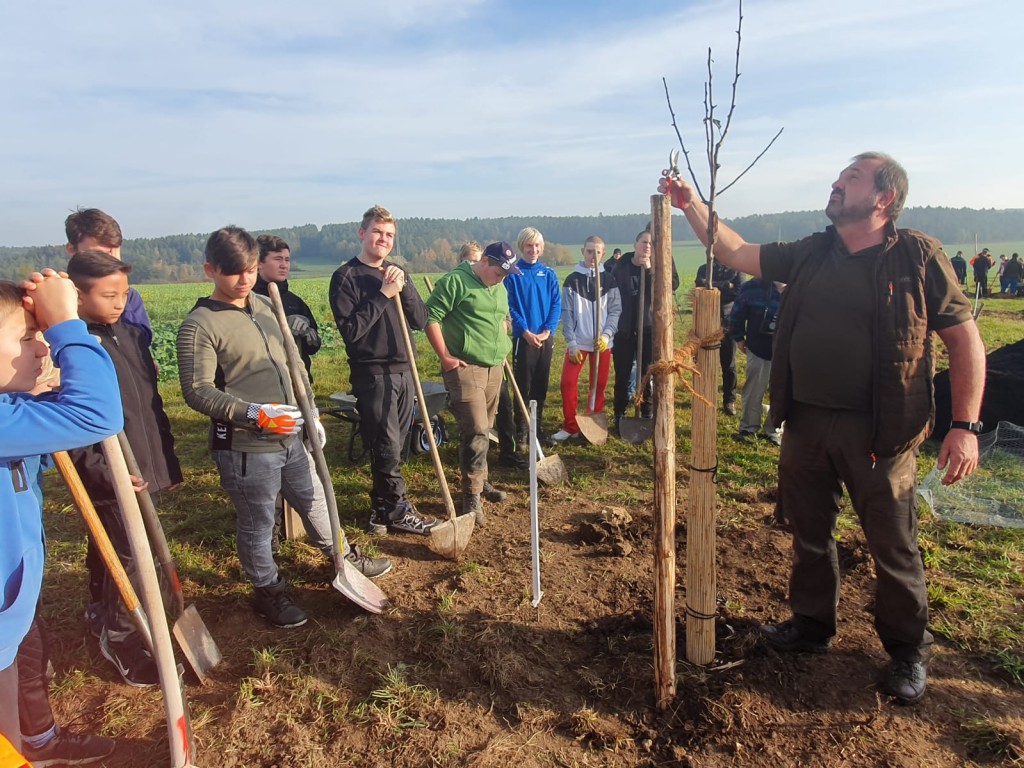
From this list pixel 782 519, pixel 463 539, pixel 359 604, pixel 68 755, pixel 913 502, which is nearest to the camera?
pixel 68 755

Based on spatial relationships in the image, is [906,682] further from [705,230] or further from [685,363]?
[705,230]

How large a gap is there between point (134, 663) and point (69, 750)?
56 centimetres

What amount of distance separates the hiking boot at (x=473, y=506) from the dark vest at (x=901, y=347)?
293 cm

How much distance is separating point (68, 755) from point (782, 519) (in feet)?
11.7

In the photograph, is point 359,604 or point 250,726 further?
point 359,604

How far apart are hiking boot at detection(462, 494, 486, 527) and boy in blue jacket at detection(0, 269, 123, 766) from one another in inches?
120

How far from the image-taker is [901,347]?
2592 millimetres

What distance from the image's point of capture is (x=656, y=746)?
2623 millimetres

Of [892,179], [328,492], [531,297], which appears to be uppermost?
[892,179]

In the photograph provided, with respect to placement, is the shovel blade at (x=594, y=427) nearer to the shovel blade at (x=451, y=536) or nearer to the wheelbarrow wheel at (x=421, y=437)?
the wheelbarrow wheel at (x=421, y=437)

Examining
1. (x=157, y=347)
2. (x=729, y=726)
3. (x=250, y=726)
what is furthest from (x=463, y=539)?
(x=157, y=347)

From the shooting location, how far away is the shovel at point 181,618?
106 inches

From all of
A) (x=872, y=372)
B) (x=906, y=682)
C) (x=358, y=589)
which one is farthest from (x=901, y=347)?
(x=358, y=589)

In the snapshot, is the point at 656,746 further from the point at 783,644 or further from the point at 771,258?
the point at 771,258
